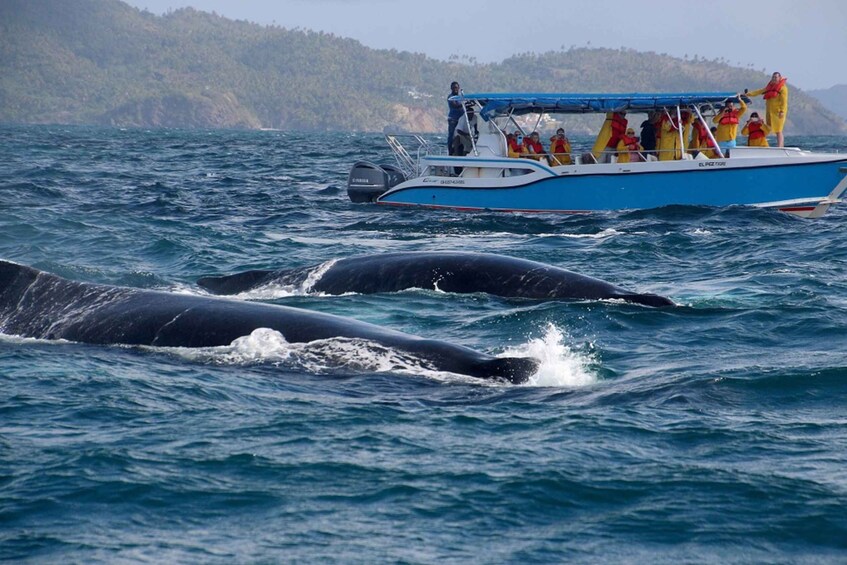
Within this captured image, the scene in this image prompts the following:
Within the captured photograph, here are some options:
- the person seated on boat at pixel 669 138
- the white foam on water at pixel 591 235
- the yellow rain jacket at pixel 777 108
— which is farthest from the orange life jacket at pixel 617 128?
the white foam on water at pixel 591 235

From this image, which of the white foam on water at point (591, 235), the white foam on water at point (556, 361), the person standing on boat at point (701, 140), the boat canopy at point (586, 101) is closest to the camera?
the white foam on water at point (556, 361)

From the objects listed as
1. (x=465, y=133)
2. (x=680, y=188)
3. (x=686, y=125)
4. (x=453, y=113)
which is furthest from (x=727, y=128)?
(x=453, y=113)

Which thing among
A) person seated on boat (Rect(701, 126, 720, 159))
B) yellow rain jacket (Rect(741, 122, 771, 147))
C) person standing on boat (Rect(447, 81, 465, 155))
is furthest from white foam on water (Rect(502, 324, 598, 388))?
person standing on boat (Rect(447, 81, 465, 155))

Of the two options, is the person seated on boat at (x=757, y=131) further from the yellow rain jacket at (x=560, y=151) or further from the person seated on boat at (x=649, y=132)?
the yellow rain jacket at (x=560, y=151)

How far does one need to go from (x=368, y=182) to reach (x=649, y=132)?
24.6ft

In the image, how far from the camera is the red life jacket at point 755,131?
93.7 ft

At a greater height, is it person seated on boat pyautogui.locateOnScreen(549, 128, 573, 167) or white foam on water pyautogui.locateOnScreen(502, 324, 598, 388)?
person seated on boat pyautogui.locateOnScreen(549, 128, 573, 167)

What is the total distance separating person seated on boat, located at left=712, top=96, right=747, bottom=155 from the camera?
28.4 m

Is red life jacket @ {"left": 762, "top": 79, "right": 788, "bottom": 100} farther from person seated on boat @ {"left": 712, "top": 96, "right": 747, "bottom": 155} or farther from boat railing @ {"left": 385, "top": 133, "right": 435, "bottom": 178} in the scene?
boat railing @ {"left": 385, "top": 133, "right": 435, "bottom": 178}

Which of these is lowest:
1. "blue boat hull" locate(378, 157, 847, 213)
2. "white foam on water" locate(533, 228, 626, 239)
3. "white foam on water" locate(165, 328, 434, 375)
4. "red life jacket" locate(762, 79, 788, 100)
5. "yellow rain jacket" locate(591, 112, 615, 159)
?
"white foam on water" locate(533, 228, 626, 239)

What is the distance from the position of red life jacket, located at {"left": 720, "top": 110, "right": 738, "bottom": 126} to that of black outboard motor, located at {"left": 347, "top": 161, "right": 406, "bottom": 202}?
29.0 feet

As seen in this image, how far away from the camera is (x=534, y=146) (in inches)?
1163

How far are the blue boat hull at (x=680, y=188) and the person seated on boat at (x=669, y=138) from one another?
101 cm

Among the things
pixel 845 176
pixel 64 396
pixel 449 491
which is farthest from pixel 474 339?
pixel 845 176
